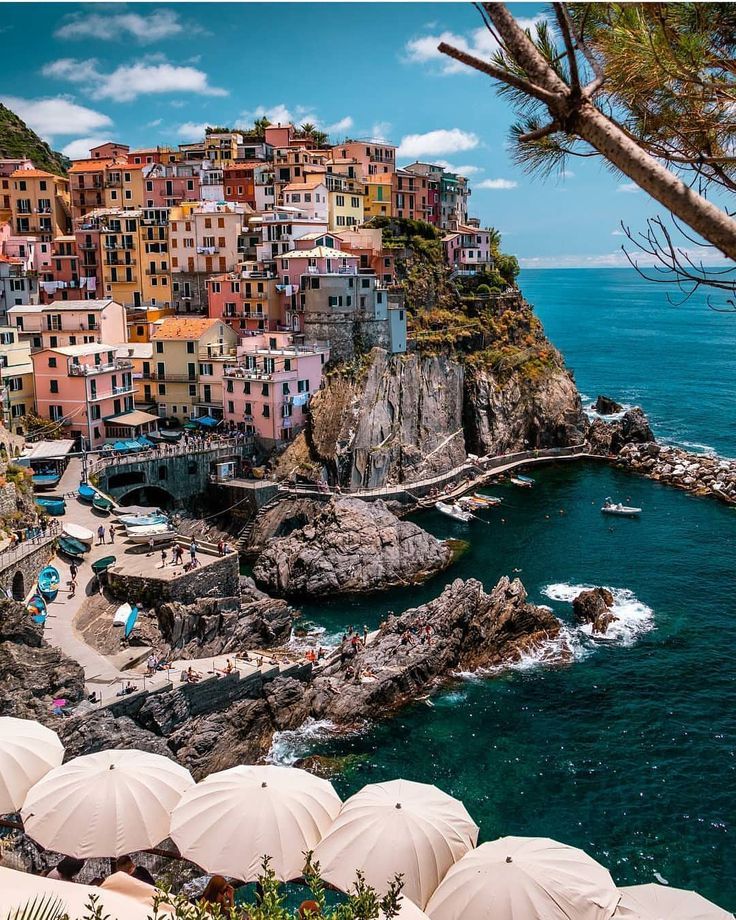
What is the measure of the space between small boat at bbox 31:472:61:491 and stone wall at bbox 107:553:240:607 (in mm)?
12333

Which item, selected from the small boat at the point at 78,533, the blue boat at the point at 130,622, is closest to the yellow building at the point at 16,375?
the small boat at the point at 78,533

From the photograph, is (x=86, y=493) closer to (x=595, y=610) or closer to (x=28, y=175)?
(x=595, y=610)

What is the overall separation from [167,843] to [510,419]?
5593cm

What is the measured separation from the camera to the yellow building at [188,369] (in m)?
66.2

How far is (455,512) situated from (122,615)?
1181 inches

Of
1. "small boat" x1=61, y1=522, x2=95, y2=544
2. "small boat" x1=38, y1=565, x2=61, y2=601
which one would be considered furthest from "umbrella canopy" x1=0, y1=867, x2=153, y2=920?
"small boat" x1=61, y1=522, x2=95, y2=544

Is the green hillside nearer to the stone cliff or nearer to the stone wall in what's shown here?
the stone cliff

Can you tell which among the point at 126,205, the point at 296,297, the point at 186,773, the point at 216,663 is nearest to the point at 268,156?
the point at 126,205

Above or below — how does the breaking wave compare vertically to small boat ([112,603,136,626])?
below

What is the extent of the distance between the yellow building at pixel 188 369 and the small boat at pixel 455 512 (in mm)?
18078

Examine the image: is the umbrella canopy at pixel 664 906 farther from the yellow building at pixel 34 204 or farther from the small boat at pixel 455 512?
the yellow building at pixel 34 204

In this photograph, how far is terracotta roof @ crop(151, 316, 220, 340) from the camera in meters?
66.8

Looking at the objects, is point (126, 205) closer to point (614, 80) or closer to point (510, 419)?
point (510, 419)

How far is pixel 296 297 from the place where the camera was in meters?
69.8
